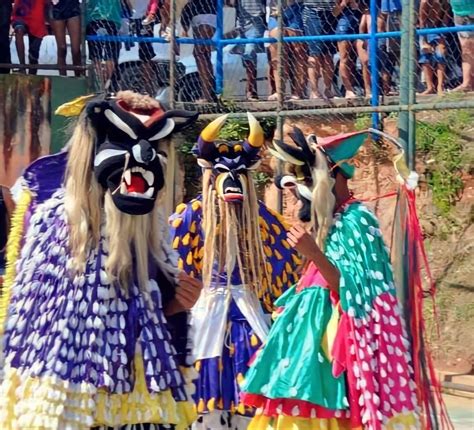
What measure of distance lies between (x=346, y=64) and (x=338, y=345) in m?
3.99

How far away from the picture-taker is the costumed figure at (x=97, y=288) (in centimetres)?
430

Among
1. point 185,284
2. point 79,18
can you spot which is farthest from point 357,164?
point 185,284

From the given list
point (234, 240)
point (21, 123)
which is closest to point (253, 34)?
point (21, 123)

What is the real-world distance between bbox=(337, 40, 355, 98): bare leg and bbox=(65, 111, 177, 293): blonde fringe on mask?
4412mm

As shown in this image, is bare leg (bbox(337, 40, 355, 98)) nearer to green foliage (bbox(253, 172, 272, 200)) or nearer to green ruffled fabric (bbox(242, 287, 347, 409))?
green foliage (bbox(253, 172, 272, 200))

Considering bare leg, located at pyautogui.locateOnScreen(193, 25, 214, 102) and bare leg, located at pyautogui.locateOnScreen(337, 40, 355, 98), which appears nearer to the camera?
bare leg, located at pyautogui.locateOnScreen(337, 40, 355, 98)

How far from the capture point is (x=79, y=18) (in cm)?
1000

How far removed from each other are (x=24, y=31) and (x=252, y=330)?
4.93m

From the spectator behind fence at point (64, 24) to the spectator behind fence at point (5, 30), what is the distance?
0.40 meters

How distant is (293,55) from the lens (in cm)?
910

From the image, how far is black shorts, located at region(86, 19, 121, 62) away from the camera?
32.8 ft

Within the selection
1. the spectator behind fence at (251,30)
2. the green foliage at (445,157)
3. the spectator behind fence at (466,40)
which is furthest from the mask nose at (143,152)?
the spectator behind fence at (251,30)

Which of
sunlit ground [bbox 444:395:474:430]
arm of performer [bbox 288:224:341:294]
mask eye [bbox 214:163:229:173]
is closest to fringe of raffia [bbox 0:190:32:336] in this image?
arm of performer [bbox 288:224:341:294]

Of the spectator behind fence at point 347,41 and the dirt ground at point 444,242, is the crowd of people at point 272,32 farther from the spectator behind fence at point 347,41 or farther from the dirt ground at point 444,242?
the dirt ground at point 444,242
